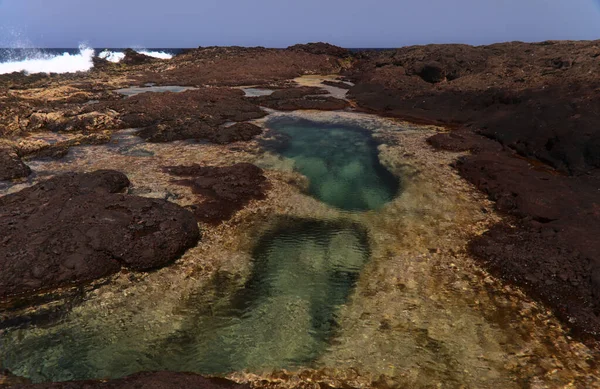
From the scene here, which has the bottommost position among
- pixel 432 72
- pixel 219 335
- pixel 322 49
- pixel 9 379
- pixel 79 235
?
pixel 9 379

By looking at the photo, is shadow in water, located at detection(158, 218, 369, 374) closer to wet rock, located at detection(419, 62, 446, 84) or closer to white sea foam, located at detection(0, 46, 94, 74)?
wet rock, located at detection(419, 62, 446, 84)

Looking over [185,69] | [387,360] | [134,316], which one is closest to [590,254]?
[387,360]

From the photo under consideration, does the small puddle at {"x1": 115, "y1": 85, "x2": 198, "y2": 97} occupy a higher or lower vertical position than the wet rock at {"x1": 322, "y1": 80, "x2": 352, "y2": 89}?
lower

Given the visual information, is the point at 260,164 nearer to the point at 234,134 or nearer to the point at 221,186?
the point at 221,186

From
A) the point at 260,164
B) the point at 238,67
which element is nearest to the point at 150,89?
the point at 238,67

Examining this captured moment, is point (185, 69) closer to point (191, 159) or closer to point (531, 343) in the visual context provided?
point (191, 159)

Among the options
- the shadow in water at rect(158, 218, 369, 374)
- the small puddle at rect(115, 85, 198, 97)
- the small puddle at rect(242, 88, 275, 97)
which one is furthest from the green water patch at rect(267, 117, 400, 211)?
the small puddle at rect(115, 85, 198, 97)

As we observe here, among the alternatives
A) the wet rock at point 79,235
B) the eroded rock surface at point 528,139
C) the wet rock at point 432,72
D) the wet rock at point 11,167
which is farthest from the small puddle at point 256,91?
the wet rock at point 79,235
